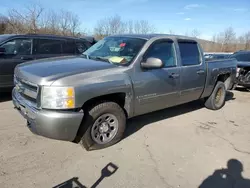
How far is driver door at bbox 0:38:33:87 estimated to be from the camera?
565 cm

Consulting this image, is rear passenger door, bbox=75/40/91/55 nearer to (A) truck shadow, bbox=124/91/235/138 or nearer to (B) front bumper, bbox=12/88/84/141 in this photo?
(A) truck shadow, bbox=124/91/235/138

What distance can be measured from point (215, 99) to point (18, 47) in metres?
5.54

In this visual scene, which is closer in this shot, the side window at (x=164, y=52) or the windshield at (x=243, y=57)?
the side window at (x=164, y=52)

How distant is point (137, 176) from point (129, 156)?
1.66ft

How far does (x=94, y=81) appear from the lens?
10.5 feet

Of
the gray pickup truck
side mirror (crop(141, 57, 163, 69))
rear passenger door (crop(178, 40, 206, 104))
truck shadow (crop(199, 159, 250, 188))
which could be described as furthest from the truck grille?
rear passenger door (crop(178, 40, 206, 104))

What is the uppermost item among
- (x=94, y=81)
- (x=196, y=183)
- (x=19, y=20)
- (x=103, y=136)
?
(x=19, y=20)

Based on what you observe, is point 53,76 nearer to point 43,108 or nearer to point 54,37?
point 43,108

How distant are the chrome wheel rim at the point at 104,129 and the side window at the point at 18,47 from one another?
3.77 metres

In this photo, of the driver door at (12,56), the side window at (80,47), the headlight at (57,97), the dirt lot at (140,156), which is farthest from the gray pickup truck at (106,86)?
the side window at (80,47)

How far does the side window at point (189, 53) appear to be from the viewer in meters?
4.72

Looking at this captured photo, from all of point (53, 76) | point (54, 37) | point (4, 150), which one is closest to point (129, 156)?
point (53, 76)

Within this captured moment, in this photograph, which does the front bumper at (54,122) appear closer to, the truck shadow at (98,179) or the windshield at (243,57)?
the truck shadow at (98,179)

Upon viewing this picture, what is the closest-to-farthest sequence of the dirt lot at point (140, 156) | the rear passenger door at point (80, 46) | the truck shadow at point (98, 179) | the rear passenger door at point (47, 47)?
the truck shadow at point (98, 179) → the dirt lot at point (140, 156) → the rear passenger door at point (47, 47) → the rear passenger door at point (80, 46)
